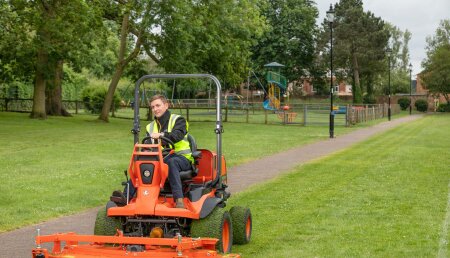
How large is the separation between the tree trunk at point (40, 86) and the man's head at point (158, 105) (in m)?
34.9

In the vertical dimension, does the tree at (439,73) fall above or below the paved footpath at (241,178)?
above

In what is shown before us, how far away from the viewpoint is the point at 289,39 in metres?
92.8

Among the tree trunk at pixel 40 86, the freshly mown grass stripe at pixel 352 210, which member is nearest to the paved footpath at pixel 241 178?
the freshly mown grass stripe at pixel 352 210

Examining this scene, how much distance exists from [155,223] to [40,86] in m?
37.5

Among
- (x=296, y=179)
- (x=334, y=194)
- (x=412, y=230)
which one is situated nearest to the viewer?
(x=412, y=230)

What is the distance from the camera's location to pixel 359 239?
10422 mm

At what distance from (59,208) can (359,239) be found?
216 inches

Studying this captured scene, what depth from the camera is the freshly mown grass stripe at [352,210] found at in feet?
32.4

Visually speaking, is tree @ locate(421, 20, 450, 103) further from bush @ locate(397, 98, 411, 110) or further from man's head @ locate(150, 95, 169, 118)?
man's head @ locate(150, 95, 169, 118)

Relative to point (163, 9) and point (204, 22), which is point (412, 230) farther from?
point (204, 22)

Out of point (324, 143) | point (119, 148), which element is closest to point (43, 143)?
point (119, 148)

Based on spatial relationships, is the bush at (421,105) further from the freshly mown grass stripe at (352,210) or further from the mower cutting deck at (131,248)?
the mower cutting deck at (131,248)

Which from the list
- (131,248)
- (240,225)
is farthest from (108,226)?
(240,225)

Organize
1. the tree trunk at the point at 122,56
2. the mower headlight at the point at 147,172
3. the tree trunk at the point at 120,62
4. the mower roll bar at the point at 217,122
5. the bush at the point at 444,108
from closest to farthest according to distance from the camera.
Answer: the mower headlight at the point at 147,172 < the mower roll bar at the point at 217,122 < the tree trunk at the point at 122,56 < the tree trunk at the point at 120,62 < the bush at the point at 444,108
